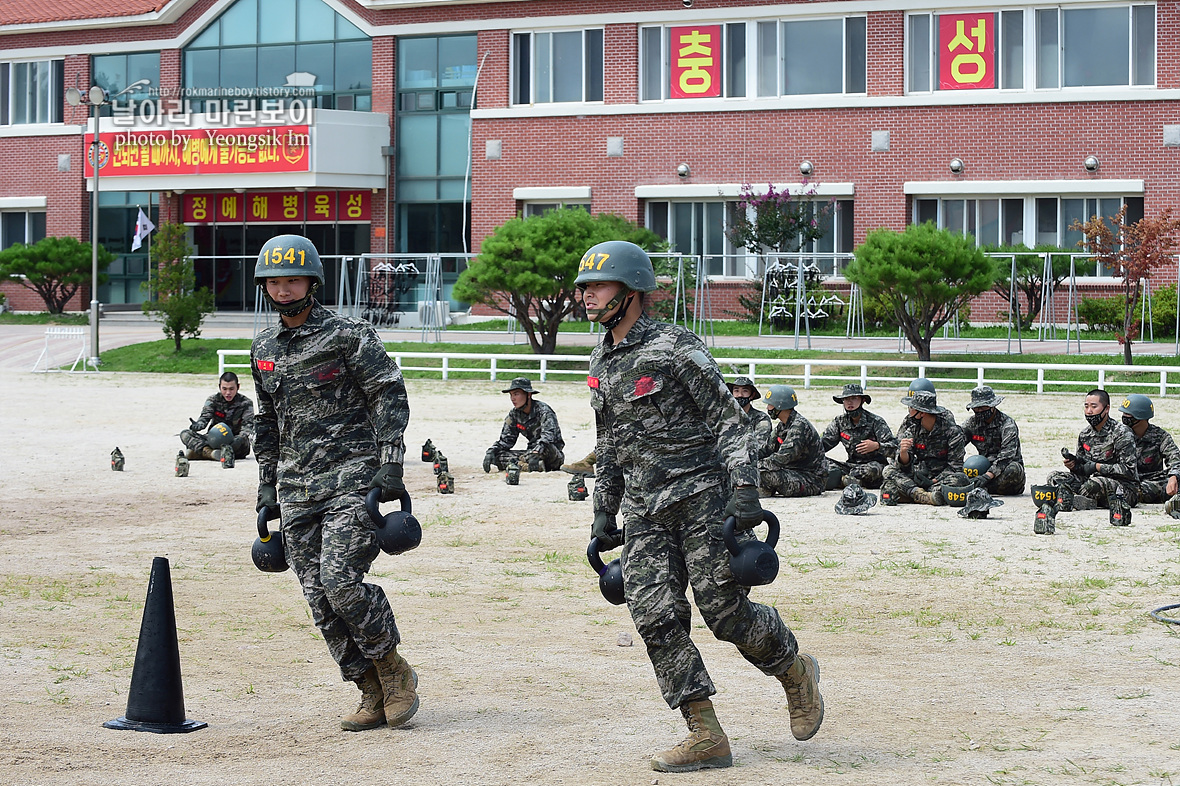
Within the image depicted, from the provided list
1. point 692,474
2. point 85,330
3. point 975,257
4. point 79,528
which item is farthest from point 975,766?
point 85,330

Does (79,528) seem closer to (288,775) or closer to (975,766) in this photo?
(288,775)

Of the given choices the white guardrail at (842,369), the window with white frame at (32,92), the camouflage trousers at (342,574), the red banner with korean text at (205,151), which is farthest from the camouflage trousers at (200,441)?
the window with white frame at (32,92)

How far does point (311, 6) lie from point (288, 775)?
40088 millimetres

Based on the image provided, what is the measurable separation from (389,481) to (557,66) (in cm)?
3503

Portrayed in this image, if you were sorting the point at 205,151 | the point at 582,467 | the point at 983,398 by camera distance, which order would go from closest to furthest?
the point at 983,398
the point at 582,467
the point at 205,151

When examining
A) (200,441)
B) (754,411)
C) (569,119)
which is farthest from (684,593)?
(569,119)

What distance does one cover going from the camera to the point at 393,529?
604 cm

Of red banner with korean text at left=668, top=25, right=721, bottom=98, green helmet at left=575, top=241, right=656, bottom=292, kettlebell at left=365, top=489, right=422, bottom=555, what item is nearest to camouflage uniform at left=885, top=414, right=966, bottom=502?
green helmet at left=575, top=241, right=656, bottom=292

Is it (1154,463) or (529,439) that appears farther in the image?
(529,439)

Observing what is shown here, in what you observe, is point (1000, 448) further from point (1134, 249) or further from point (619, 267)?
point (1134, 249)

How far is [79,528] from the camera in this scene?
1210cm

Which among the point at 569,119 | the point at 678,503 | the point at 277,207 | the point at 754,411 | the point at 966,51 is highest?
the point at 966,51

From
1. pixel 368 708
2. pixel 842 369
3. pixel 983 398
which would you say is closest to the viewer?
pixel 368 708

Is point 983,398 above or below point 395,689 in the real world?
above
